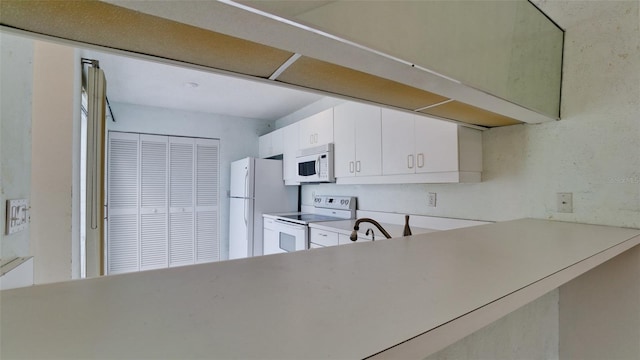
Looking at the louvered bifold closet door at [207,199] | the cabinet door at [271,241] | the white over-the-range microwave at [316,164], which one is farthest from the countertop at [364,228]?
the louvered bifold closet door at [207,199]

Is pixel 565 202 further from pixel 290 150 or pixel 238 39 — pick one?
pixel 290 150

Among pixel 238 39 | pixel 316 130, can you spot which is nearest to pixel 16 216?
pixel 238 39

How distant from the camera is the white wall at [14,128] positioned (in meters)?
0.94

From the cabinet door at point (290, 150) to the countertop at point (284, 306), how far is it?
2974 mm

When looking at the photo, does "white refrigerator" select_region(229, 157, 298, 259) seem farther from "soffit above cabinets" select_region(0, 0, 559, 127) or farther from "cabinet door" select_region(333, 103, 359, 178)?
"soffit above cabinets" select_region(0, 0, 559, 127)

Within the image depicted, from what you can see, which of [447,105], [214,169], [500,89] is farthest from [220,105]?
[500,89]

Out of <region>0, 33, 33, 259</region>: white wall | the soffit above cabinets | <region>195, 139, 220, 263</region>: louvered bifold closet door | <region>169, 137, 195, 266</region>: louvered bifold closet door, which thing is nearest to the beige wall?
<region>0, 33, 33, 259</region>: white wall

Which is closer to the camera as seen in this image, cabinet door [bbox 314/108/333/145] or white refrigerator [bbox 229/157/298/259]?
cabinet door [bbox 314/108/333/145]

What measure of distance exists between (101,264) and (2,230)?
1.57 meters

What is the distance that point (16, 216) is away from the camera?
0.99 m

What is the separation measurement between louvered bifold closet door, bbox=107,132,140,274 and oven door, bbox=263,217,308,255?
6.03 feet

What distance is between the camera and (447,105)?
146 centimetres

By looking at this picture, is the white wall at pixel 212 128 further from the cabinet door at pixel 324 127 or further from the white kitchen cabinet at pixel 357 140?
the white kitchen cabinet at pixel 357 140

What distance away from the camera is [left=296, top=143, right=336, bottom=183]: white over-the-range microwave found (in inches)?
122
